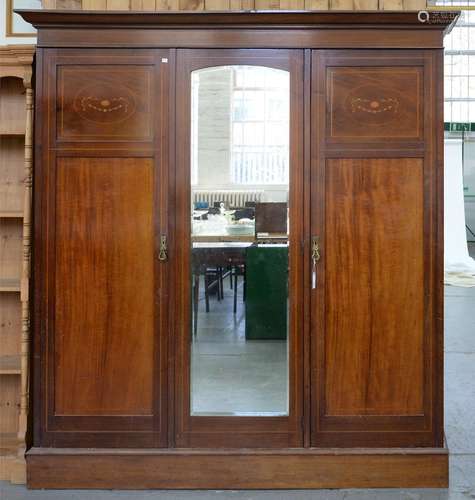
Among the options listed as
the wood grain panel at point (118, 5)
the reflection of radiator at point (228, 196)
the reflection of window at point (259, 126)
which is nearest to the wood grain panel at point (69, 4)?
the wood grain panel at point (118, 5)

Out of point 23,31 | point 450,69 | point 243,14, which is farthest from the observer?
point 450,69

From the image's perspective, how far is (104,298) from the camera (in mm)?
3180

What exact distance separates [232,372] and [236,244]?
65cm

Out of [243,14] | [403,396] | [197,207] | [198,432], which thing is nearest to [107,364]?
[198,432]

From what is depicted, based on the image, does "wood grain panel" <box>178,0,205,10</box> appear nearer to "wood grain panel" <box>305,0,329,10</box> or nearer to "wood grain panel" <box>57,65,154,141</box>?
"wood grain panel" <box>57,65,154,141</box>

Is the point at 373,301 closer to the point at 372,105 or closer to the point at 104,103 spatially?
the point at 372,105

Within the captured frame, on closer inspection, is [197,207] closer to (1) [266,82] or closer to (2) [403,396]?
(1) [266,82]

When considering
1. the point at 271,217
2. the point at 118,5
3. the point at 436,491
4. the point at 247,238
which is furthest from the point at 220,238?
the point at 436,491

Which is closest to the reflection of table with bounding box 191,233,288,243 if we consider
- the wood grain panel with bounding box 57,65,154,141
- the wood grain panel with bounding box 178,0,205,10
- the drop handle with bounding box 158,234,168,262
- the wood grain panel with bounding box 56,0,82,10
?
the drop handle with bounding box 158,234,168,262

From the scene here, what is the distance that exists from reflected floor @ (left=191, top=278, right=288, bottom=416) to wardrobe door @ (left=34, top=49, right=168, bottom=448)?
0.19m

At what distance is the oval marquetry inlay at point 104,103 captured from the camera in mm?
3135

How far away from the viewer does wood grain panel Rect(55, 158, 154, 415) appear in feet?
10.4

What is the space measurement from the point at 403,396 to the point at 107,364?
1500 millimetres

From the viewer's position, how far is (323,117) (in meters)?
3.13
